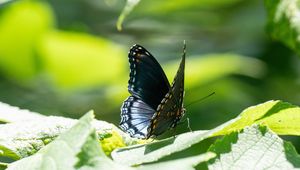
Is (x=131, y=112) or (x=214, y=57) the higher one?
(x=214, y=57)

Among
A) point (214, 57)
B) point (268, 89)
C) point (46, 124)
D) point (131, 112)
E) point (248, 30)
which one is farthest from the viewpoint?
point (248, 30)

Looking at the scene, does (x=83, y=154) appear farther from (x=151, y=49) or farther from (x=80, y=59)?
(x=151, y=49)

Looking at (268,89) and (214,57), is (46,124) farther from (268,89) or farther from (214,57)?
(268,89)

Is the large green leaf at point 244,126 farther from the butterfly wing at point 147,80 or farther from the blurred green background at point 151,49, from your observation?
the blurred green background at point 151,49

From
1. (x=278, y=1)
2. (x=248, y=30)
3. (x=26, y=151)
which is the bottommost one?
(x=26, y=151)

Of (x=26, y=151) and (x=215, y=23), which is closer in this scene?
(x=26, y=151)

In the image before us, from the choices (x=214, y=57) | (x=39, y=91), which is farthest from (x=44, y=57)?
(x=214, y=57)

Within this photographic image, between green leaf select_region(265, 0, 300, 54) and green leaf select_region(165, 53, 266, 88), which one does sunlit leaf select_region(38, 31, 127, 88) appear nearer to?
green leaf select_region(165, 53, 266, 88)

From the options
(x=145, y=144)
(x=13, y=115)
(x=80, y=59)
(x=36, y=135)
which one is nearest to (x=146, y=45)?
(x=80, y=59)
